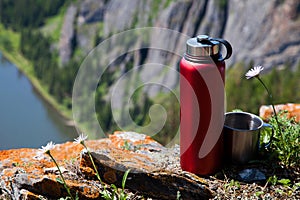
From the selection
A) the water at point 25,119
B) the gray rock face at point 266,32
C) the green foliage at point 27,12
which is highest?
the green foliage at point 27,12

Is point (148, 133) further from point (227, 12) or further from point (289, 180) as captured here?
point (227, 12)

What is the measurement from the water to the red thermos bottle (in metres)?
67.8

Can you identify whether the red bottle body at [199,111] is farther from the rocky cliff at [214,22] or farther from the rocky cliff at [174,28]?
the rocky cliff at [214,22]

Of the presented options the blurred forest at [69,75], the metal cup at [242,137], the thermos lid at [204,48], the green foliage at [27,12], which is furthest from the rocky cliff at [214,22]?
the thermos lid at [204,48]

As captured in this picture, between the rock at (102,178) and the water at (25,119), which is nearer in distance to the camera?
the rock at (102,178)

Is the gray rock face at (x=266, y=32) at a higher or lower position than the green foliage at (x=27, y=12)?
lower

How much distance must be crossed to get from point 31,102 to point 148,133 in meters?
87.3

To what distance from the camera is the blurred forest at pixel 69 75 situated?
54.2 meters

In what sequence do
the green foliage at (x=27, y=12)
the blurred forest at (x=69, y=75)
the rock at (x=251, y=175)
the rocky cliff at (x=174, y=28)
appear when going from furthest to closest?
the green foliage at (x=27, y=12) → the rocky cliff at (x=174, y=28) → the blurred forest at (x=69, y=75) → the rock at (x=251, y=175)

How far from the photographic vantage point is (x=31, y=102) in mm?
91938

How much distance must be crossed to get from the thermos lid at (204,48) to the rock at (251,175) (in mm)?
1329

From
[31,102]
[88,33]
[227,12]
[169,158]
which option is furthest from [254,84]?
[88,33]

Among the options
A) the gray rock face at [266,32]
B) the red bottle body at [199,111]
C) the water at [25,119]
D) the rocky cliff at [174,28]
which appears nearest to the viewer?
the red bottle body at [199,111]

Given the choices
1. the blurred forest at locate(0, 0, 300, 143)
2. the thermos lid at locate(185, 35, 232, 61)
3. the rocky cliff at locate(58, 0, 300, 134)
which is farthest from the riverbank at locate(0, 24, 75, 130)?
the thermos lid at locate(185, 35, 232, 61)
